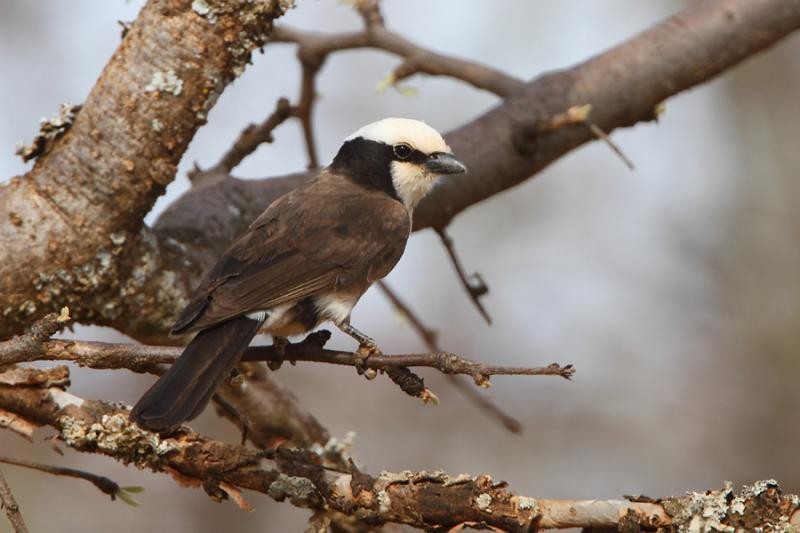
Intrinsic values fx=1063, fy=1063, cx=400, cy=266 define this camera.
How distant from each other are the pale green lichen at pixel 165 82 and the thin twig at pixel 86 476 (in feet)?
3.98

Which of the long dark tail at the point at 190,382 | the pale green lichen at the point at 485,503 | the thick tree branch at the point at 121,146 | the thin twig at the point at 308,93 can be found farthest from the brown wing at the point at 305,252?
the pale green lichen at the point at 485,503

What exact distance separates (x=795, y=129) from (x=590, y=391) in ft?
9.93

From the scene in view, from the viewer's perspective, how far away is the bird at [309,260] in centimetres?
283

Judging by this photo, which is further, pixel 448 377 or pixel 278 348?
pixel 448 377

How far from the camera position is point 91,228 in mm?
3326

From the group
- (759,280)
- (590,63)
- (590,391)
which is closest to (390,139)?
(590,63)

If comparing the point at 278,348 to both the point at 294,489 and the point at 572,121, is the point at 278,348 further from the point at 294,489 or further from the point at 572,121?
the point at 572,121

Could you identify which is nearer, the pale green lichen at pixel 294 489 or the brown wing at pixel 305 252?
the pale green lichen at pixel 294 489

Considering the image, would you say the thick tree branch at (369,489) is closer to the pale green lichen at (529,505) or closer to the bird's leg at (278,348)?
the pale green lichen at (529,505)

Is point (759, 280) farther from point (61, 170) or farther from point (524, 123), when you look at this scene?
point (61, 170)

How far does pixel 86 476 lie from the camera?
8.87 feet

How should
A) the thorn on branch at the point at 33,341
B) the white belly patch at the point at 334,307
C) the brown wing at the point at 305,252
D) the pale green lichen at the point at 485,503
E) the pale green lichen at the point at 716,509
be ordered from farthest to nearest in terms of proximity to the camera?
the white belly patch at the point at 334,307, the brown wing at the point at 305,252, the pale green lichen at the point at 485,503, the thorn on branch at the point at 33,341, the pale green lichen at the point at 716,509

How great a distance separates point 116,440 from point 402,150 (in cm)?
193

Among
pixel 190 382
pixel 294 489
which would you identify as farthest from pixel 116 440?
pixel 294 489
